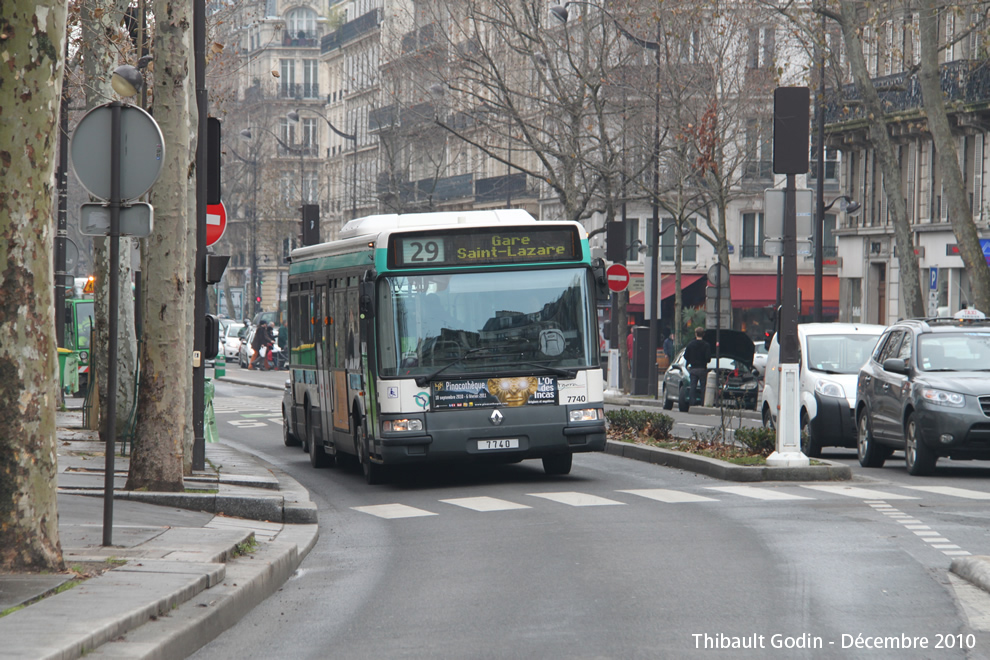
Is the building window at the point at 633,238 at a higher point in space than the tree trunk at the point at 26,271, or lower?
higher

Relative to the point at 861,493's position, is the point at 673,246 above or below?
above

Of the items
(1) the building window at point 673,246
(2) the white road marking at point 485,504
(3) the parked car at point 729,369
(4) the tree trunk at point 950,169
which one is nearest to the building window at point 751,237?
(1) the building window at point 673,246

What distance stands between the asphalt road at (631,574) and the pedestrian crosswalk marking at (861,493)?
0.03m

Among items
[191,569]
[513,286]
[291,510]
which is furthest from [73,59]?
[191,569]

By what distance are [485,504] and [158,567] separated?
5.91m

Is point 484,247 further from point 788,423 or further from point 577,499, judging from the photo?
point 788,423

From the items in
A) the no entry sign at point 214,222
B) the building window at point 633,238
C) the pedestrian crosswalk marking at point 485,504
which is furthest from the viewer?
the building window at point 633,238

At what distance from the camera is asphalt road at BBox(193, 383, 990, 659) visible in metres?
7.64

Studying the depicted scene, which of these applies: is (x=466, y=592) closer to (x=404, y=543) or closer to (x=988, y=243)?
(x=404, y=543)

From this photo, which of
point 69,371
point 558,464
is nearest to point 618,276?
point 69,371

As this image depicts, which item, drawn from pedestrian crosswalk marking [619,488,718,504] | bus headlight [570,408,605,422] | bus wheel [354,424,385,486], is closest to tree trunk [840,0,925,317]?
bus headlight [570,408,605,422]

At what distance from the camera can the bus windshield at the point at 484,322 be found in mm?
16125

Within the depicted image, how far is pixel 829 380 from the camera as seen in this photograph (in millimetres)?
20891

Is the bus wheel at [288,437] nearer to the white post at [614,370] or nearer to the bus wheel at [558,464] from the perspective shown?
the bus wheel at [558,464]
